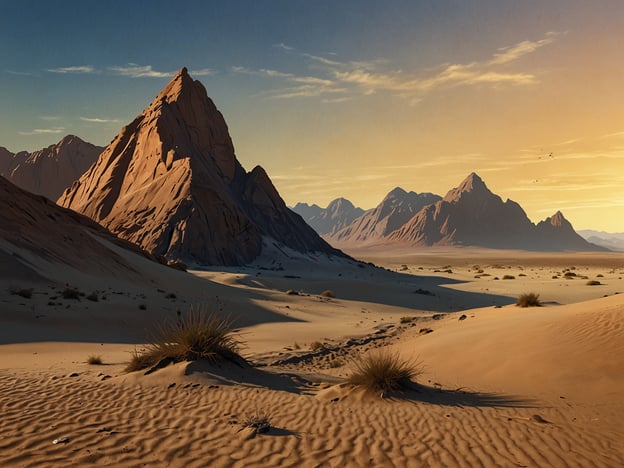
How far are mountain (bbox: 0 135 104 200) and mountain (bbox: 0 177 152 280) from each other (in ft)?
236

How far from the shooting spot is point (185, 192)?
5334cm

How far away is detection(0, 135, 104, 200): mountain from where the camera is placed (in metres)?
96.9

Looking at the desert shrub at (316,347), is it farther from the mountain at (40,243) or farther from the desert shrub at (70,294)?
the mountain at (40,243)

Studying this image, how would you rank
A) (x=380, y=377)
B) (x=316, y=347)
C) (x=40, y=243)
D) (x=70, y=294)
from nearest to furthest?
1. (x=380, y=377)
2. (x=316, y=347)
3. (x=70, y=294)
4. (x=40, y=243)

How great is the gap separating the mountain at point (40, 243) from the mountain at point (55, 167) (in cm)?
7187

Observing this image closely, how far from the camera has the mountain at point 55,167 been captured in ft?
318

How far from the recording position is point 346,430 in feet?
22.6

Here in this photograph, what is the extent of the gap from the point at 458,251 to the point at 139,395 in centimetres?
17933

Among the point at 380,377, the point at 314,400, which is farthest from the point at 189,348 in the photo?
the point at 380,377

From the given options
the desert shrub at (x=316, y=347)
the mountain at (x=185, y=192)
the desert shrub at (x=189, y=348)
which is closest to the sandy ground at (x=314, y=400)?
the desert shrub at (x=316, y=347)

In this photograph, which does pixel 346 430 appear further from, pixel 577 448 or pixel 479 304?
pixel 479 304

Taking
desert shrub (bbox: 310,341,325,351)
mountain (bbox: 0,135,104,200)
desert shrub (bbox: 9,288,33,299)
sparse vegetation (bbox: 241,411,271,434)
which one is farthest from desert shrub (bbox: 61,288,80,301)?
mountain (bbox: 0,135,104,200)

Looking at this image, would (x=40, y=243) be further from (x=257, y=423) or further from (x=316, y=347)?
(x=257, y=423)

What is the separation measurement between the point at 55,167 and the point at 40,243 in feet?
273
